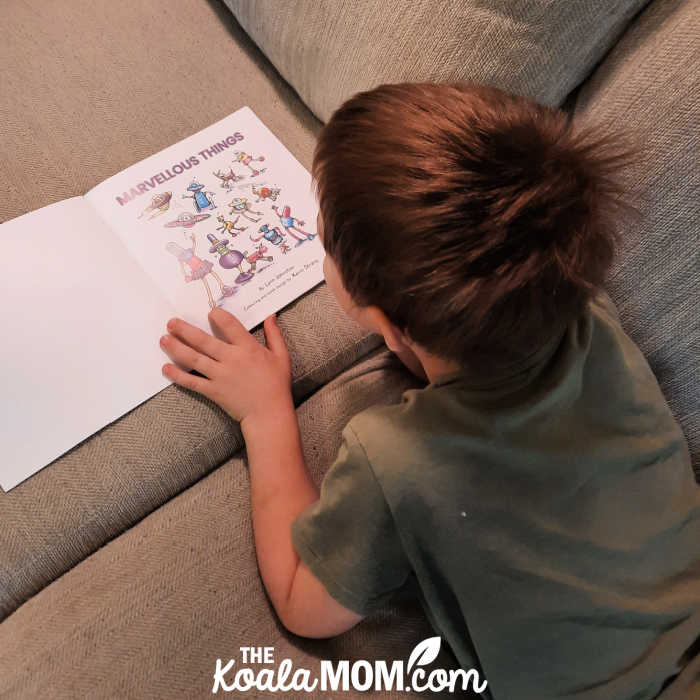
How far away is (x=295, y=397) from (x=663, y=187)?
20.8 inches

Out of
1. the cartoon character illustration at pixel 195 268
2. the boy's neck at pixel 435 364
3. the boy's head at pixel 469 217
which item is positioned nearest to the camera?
the boy's head at pixel 469 217

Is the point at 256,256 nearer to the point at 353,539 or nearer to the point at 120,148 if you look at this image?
the point at 120,148

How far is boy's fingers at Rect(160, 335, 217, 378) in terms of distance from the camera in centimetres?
75

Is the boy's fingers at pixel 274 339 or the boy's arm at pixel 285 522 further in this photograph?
the boy's fingers at pixel 274 339

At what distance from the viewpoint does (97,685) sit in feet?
2.04

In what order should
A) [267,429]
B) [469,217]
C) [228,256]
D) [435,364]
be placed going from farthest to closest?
[228,256] → [267,429] → [435,364] → [469,217]

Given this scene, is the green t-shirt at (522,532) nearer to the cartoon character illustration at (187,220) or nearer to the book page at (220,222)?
the book page at (220,222)

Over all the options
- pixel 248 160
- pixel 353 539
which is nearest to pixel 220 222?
pixel 248 160

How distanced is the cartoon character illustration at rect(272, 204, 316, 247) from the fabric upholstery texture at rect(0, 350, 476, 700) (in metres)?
0.34

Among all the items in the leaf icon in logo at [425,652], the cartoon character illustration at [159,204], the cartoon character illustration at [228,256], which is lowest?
the leaf icon in logo at [425,652]

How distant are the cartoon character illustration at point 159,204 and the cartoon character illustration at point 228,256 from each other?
0.26ft

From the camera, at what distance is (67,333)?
755 mm

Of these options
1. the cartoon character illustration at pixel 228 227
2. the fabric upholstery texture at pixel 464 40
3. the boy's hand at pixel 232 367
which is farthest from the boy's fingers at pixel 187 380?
the fabric upholstery texture at pixel 464 40

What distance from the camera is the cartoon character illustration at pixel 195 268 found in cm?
81
